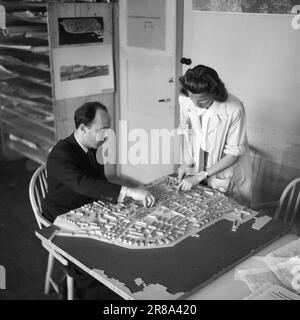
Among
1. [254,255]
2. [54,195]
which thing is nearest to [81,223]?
[54,195]

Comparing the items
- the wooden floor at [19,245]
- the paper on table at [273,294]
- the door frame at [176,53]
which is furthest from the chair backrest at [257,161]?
the paper on table at [273,294]

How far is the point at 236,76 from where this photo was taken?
119 inches

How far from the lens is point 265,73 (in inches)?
112

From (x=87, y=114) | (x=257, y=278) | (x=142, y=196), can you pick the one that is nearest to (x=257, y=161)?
(x=142, y=196)

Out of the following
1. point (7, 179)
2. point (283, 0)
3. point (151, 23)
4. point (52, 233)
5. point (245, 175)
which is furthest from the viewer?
point (7, 179)

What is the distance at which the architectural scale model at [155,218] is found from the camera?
177 centimetres

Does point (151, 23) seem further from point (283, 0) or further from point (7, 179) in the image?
point (7, 179)

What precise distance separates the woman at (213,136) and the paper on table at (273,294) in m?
0.79

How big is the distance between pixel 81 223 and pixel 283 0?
5.99ft

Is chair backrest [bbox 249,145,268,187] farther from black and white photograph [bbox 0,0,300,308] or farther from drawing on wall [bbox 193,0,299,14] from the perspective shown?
drawing on wall [bbox 193,0,299,14]

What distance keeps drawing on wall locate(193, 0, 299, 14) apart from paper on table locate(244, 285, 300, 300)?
1.79 m

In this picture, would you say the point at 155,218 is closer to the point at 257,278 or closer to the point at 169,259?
the point at 169,259
